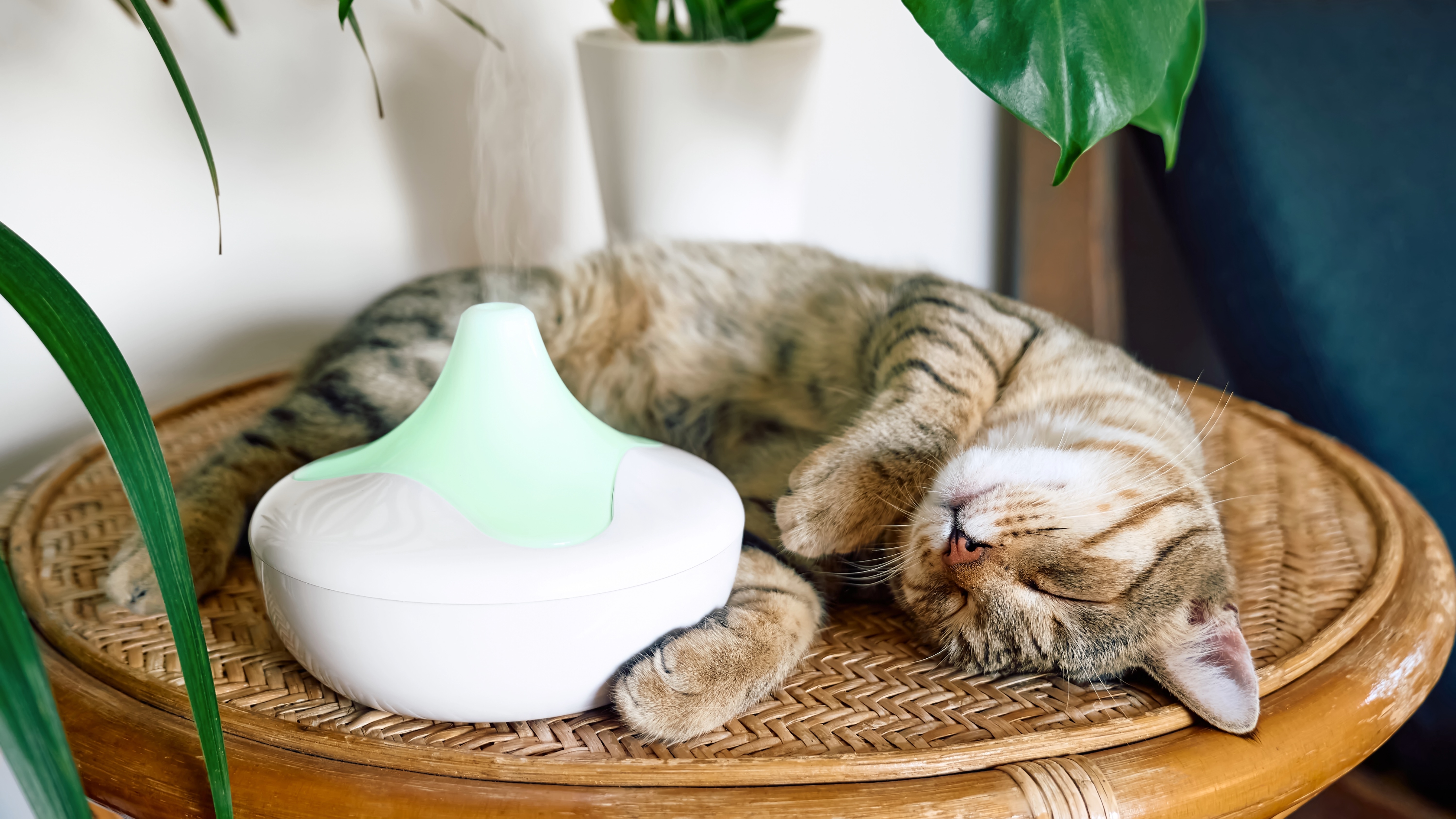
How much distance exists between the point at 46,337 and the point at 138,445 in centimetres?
5

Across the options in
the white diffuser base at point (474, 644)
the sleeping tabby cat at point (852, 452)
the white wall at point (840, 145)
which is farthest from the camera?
the white wall at point (840, 145)

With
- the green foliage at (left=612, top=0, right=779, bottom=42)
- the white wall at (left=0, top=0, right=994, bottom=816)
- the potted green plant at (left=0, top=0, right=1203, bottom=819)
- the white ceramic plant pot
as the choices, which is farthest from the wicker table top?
the green foliage at (left=612, top=0, right=779, bottom=42)

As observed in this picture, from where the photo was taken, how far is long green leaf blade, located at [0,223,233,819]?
0.36 meters

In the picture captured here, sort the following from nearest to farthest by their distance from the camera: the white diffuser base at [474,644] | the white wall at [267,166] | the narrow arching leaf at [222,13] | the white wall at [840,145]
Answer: the white diffuser base at [474,644]
the narrow arching leaf at [222,13]
the white wall at [267,166]
the white wall at [840,145]

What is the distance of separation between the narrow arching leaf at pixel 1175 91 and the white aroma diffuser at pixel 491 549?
19.4 inches

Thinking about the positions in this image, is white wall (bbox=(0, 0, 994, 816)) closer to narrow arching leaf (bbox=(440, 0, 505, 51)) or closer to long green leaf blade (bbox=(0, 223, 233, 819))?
narrow arching leaf (bbox=(440, 0, 505, 51))

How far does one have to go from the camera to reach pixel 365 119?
3.82ft

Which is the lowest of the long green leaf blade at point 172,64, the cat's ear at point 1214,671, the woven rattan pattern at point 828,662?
the woven rattan pattern at point 828,662

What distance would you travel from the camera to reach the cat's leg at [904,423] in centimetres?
73

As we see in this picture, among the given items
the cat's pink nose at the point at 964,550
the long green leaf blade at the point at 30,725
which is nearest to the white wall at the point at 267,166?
the cat's pink nose at the point at 964,550

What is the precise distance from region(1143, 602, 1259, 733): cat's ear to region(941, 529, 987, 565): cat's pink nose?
0.45 ft

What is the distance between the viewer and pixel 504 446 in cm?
56

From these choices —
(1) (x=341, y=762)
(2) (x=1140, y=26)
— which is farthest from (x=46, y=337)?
(2) (x=1140, y=26)

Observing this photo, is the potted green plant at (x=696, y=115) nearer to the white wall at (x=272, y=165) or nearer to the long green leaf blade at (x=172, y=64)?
the white wall at (x=272, y=165)
